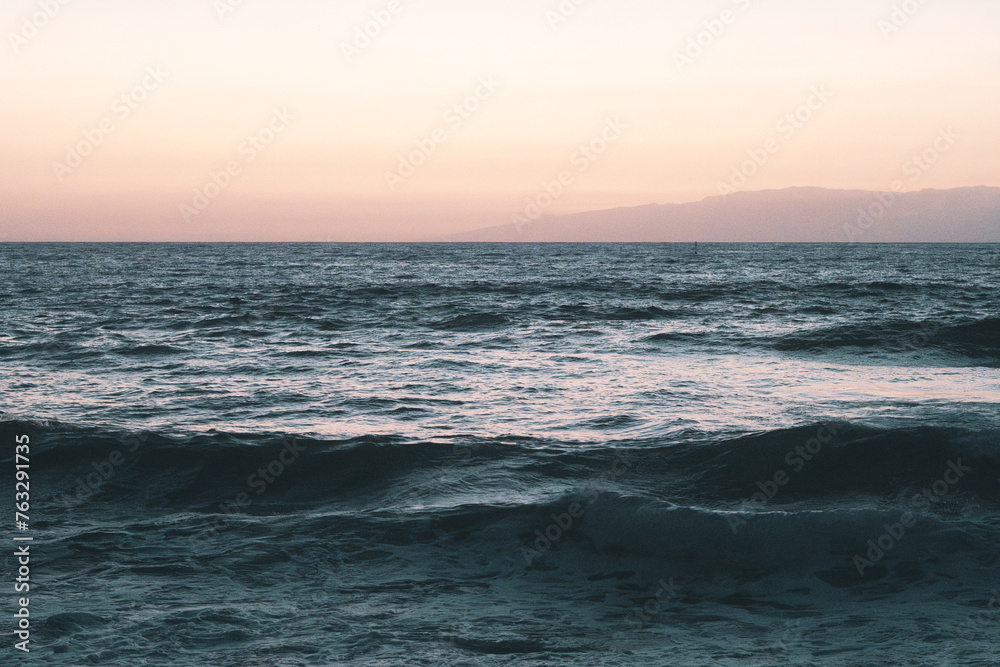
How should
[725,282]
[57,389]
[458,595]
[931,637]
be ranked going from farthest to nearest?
[725,282], [57,389], [458,595], [931,637]

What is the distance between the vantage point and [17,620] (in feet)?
17.7

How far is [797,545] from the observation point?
713 cm

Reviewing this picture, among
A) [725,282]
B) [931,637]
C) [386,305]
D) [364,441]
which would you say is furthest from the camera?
[725,282]

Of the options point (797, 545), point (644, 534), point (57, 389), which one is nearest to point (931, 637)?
point (797, 545)

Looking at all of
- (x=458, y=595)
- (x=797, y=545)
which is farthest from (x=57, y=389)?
(x=797, y=545)

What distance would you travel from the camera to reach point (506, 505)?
810cm

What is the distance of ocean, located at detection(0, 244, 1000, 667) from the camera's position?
5.36 meters

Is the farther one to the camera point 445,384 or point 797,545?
point 445,384

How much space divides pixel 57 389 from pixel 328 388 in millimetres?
4751

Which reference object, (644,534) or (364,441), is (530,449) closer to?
Result: (364,441)

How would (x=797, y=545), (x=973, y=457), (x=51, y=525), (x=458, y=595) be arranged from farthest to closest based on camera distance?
1. (x=973, y=457)
2. (x=51, y=525)
3. (x=797, y=545)
4. (x=458, y=595)

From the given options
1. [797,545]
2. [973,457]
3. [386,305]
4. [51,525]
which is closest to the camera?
[797,545]

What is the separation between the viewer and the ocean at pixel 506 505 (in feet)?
17.6

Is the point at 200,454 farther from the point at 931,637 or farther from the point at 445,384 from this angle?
the point at 931,637
